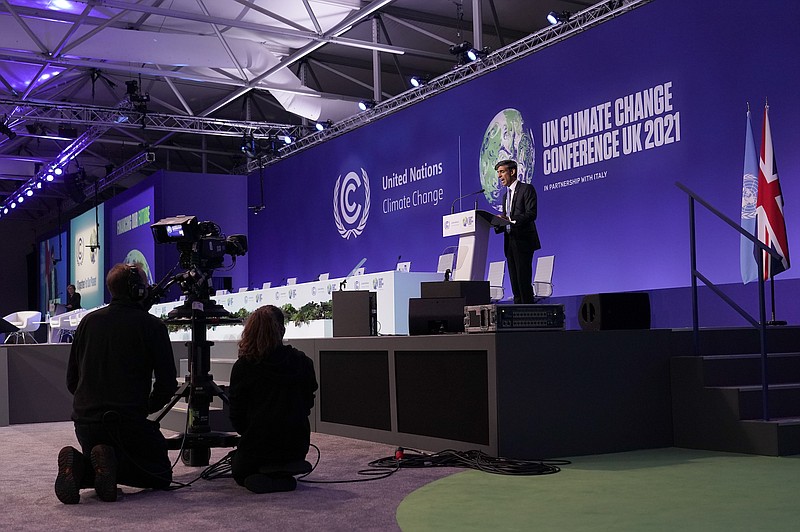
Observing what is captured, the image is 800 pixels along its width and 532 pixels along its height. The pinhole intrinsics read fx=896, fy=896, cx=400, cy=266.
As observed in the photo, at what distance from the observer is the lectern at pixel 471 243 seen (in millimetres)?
6715

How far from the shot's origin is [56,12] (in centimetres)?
1209

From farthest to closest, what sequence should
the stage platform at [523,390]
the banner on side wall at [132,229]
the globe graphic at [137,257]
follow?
the globe graphic at [137,257] < the banner on side wall at [132,229] < the stage platform at [523,390]

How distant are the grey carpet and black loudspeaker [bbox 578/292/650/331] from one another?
4.65ft

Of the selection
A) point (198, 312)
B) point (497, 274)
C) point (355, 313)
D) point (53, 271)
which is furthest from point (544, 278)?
point (53, 271)

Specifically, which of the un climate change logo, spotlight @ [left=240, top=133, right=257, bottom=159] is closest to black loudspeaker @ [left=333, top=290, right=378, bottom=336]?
the un climate change logo

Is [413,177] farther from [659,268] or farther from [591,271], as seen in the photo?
[659,268]

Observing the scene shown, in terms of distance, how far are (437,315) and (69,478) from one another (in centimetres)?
260

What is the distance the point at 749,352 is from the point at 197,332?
349cm

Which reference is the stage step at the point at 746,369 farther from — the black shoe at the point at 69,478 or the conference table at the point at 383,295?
the conference table at the point at 383,295

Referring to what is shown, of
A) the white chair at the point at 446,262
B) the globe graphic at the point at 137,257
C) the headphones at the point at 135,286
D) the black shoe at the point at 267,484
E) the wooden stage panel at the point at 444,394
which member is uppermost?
the globe graphic at the point at 137,257

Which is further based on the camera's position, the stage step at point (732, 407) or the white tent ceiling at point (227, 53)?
the white tent ceiling at point (227, 53)

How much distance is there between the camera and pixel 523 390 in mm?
4836

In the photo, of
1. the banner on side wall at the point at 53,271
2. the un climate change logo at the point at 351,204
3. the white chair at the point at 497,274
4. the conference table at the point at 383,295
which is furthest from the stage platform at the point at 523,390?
the banner on side wall at the point at 53,271

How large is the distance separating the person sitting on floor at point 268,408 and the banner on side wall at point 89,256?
15.9 metres
